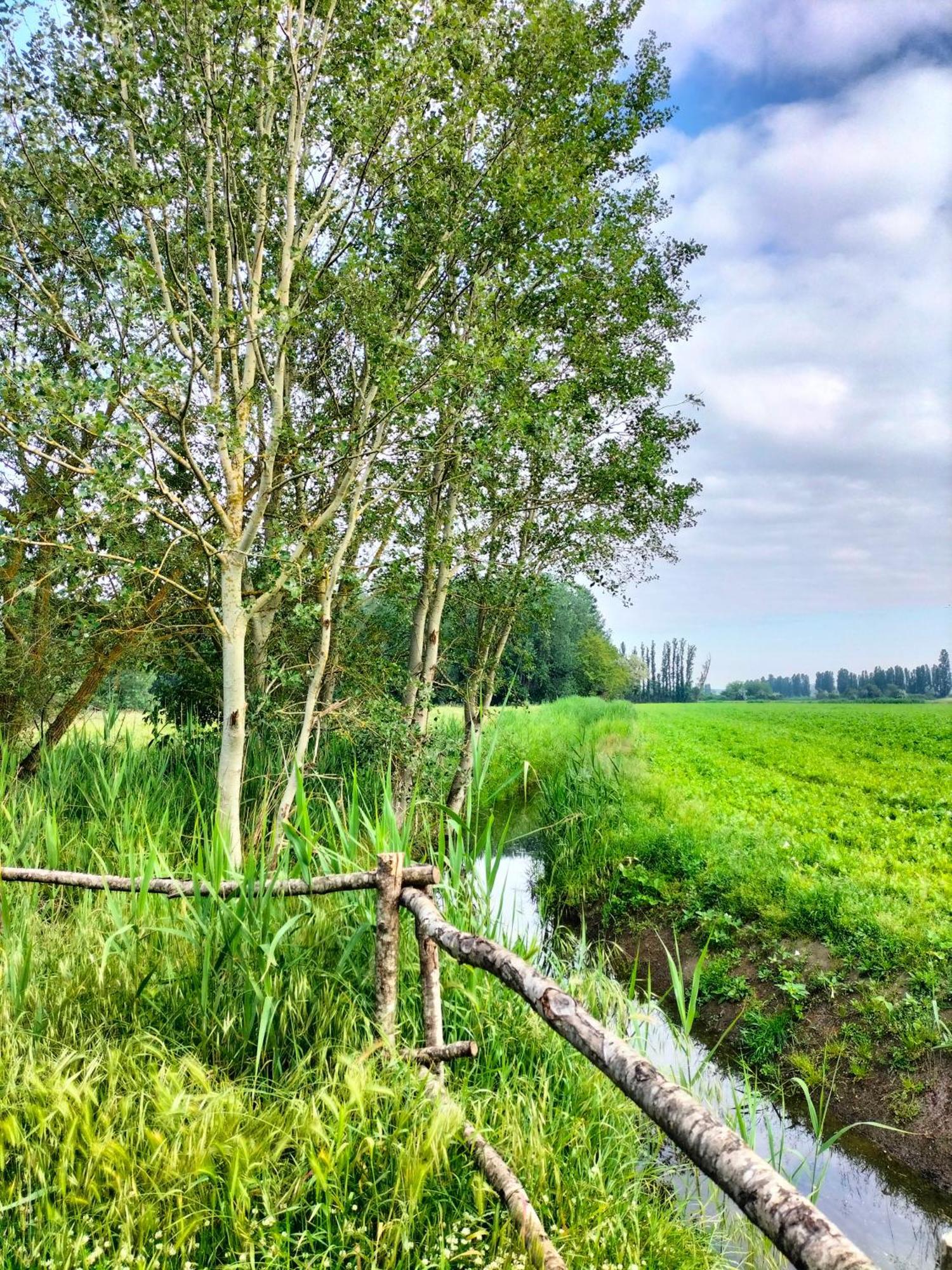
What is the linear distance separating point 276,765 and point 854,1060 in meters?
6.68

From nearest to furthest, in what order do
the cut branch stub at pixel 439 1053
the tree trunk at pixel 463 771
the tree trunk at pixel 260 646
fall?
the cut branch stub at pixel 439 1053 < the tree trunk at pixel 260 646 < the tree trunk at pixel 463 771

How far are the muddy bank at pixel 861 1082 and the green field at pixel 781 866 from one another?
56mm

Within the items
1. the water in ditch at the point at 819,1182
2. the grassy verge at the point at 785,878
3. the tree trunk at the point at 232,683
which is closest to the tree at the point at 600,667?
the grassy verge at the point at 785,878

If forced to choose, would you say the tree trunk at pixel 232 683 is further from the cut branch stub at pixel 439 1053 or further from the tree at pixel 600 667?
the tree at pixel 600 667

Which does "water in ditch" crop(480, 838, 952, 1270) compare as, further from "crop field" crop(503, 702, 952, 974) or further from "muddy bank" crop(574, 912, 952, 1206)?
"crop field" crop(503, 702, 952, 974)

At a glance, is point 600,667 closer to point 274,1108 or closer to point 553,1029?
point 553,1029

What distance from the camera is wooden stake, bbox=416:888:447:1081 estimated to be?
328 centimetres

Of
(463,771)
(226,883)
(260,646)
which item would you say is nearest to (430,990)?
(226,883)

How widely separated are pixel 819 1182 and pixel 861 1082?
248 cm

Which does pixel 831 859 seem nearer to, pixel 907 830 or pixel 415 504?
pixel 907 830

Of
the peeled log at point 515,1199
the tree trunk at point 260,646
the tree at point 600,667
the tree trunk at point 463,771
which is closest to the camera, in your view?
the peeled log at point 515,1199

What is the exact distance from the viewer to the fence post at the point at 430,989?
3.28 m

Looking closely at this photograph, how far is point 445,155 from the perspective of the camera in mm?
7926

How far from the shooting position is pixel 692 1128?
6.63 ft
